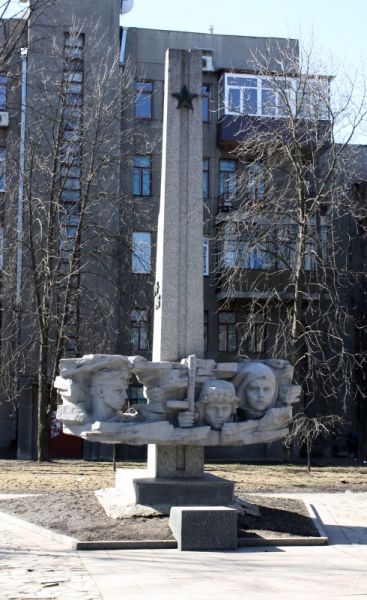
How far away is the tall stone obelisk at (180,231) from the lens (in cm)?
1341

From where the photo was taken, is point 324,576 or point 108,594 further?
point 324,576

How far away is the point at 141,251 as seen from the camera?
28703 millimetres

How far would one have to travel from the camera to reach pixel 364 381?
3253cm

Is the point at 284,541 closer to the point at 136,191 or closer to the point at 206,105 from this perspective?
the point at 136,191

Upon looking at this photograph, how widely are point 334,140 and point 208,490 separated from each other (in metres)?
15.3

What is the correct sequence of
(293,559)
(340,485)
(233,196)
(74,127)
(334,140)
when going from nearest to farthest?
(293,559), (340,485), (334,140), (74,127), (233,196)

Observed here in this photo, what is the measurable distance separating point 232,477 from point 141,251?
33.9 ft

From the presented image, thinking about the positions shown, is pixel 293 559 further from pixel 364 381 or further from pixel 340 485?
pixel 364 381

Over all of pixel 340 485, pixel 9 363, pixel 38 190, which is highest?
pixel 38 190

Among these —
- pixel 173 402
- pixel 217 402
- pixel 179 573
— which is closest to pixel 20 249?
pixel 173 402

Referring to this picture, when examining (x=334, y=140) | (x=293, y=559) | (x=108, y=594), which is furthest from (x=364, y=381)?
(x=108, y=594)

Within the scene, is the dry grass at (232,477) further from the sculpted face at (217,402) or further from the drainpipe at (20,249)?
the drainpipe at (20,249)

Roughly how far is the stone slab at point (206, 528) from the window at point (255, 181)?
15927mm

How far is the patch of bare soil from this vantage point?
11.1 meters
